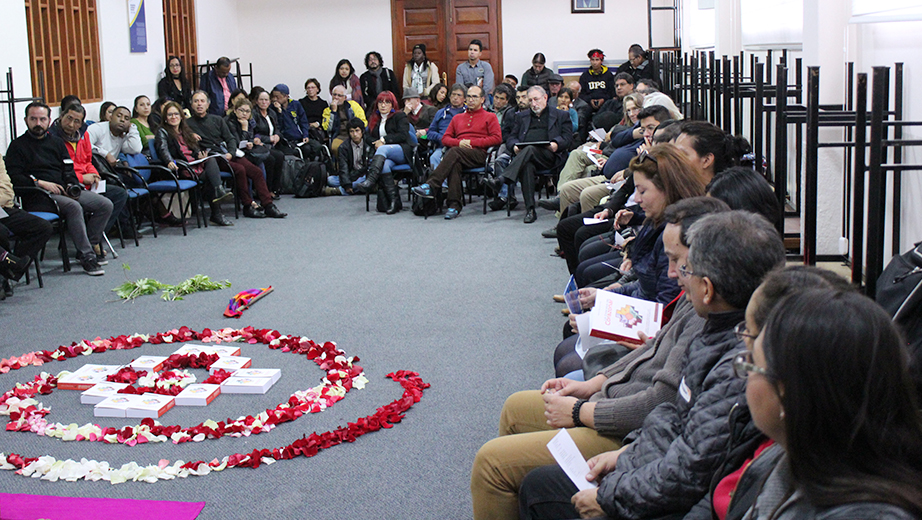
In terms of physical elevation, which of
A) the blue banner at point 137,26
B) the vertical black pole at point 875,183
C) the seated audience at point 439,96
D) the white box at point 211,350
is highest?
the blue banner at point 137,26

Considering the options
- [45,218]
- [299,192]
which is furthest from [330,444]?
[299,192]

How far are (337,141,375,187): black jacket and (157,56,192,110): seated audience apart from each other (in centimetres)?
194

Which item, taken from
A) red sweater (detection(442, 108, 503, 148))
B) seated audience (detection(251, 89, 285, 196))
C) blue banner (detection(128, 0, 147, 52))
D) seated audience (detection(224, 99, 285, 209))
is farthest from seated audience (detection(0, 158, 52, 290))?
blue banner (detection(128, 0, 147, 52))

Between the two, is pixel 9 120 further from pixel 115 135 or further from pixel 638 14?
pixel 638 14

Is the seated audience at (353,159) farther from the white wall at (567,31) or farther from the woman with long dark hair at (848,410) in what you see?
the woman with long dark hair at (848,410)

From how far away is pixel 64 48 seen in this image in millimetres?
8086

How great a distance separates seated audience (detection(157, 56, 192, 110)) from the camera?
10016 mm

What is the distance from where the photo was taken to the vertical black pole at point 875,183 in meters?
2.31

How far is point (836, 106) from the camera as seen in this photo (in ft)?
13.0

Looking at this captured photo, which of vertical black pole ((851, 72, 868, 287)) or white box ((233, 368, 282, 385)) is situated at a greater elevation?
vertical black pole ((851, 72, 868, 287))

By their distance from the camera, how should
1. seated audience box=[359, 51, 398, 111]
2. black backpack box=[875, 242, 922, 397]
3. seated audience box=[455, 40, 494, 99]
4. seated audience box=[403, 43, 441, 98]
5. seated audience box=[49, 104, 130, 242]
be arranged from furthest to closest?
seated audience box=[403, 43, 441, 98] → seated audience box=[359, 51, 398, 111] → seated audience box=[455, 40, 494, 99] → seated audience box=[49, 104, 130, 242] → black backpack box=[875, 242, 922, 397]

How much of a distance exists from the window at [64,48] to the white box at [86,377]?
4.32 m

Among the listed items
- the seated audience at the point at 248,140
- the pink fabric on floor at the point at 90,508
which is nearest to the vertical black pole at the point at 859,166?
the pink fabric on floor at the point at 90,508

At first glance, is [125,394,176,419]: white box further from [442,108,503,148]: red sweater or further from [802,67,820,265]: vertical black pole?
[442,108,503,148]: red sweater
